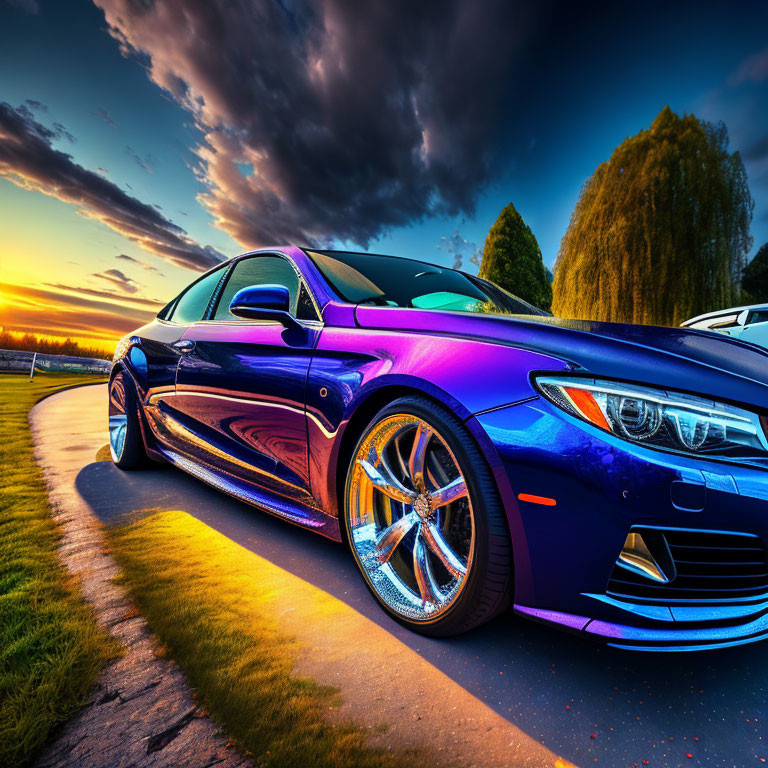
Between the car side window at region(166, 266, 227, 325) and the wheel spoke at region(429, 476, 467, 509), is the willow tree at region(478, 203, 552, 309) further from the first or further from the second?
the wheel spoke at region(429, 476, 467, 509)

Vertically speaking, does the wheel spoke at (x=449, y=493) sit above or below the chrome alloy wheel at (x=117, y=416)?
above

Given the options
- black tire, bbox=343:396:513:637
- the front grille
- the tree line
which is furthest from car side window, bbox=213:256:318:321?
the tree line

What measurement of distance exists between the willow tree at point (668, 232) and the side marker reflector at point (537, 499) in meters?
15.8

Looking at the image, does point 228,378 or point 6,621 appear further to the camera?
point 228,378

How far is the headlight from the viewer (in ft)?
3.55

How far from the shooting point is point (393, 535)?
5.06ft

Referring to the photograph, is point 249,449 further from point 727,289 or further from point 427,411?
point 727,289

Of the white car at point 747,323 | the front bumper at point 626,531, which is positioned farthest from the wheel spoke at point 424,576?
the white car at point 747,323

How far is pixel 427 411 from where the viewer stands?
137 cm

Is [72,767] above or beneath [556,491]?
beneath

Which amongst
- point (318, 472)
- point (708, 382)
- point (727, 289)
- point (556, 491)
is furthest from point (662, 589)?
point (727, 289)

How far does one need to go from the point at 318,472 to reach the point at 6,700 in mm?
1021

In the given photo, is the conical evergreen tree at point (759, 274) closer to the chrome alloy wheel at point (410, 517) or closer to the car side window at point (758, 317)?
the car side window at point (758, 317)

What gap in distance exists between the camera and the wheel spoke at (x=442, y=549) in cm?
133
